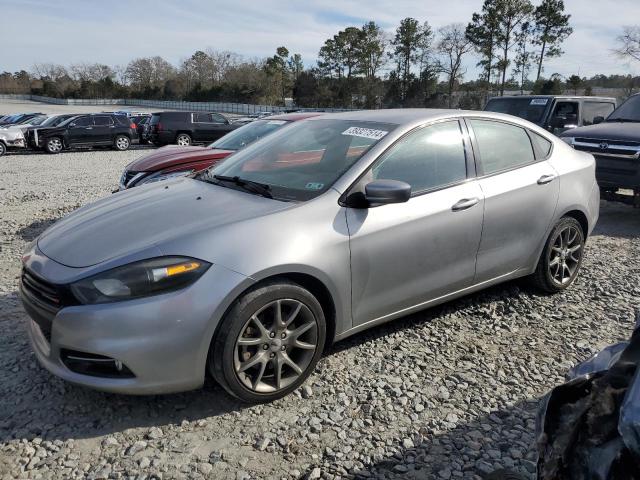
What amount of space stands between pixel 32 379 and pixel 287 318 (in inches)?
65.8

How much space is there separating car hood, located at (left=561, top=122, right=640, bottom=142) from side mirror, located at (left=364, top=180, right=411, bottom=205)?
5934mm

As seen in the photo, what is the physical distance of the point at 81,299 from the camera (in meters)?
2.58

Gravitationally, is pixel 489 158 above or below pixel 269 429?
above

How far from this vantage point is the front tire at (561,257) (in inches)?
171

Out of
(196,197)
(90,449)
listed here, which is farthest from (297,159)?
(90,449)

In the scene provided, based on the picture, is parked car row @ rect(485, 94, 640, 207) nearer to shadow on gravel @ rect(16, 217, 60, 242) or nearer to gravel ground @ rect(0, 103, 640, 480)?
gravel ground @ rect(0, 103, 640, 480)

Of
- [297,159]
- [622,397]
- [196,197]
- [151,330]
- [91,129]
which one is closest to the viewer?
[622,397]

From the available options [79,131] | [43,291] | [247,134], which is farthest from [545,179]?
[79,131]

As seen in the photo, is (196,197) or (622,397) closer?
(622,397)

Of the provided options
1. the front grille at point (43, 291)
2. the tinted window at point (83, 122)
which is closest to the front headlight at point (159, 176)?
the front grille at point (43, 291)

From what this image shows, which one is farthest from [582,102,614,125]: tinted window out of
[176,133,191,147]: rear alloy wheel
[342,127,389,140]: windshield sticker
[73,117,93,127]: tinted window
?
[73,117,93,127]: tinted window

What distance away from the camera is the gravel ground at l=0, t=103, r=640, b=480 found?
2.51m

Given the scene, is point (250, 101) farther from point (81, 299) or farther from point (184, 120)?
point (81, 299)

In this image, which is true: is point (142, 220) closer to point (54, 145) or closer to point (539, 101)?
point (539, 101)
